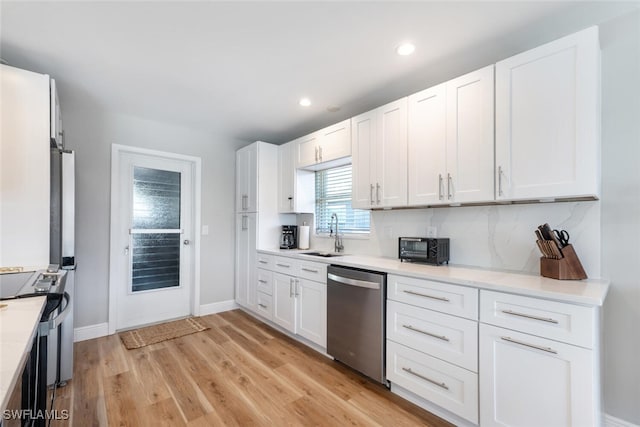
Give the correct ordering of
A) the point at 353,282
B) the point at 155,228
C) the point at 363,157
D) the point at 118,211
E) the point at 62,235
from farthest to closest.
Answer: the point at 155,228
the point at 118,211
the point at 363,157
the point at 353,282
the point at 62,235

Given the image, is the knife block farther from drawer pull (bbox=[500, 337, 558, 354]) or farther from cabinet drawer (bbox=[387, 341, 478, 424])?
cabinet drawer (bbox=[387, 341, 478, 424])

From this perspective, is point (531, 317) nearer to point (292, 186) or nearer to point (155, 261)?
point (292, 186)

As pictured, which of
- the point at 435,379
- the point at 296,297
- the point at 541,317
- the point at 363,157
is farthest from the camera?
the point at 296,297

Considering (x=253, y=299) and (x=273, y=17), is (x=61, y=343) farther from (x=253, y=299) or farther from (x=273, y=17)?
(x=273, y=17)

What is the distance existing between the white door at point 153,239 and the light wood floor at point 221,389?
582 millimetres

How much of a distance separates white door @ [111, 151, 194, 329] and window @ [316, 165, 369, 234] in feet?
5.62

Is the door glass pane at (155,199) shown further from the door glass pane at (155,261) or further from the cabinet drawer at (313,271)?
the cabinet drawer at (313,271)

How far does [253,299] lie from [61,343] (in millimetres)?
1861

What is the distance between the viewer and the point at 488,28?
183 cm

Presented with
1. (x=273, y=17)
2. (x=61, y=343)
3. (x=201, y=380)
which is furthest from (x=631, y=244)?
(x=61, y=343)

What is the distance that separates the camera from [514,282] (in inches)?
63.7

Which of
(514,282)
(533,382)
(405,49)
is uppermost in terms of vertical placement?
(405,49)

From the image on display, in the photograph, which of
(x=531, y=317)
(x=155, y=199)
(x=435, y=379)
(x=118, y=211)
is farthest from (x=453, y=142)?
(x=118, y=211)

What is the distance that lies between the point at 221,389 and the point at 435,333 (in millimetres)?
1608
